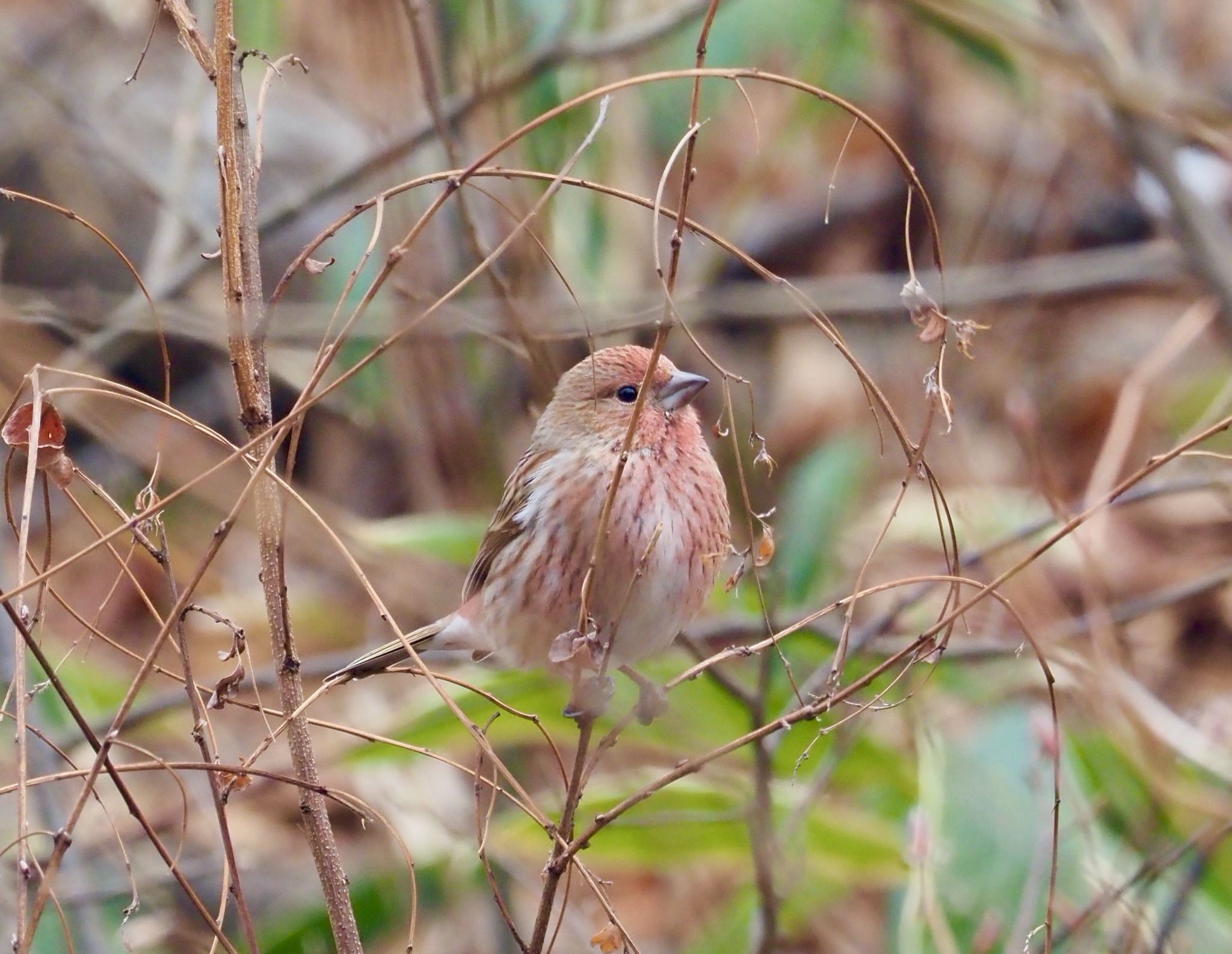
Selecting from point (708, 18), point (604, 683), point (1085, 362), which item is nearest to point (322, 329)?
point (604, 683)

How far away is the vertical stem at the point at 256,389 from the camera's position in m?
2.29

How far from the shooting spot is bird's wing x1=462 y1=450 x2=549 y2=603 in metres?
4.09

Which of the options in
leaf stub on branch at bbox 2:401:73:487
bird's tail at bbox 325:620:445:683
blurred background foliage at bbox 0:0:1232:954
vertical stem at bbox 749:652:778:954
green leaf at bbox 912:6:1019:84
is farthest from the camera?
green leaf at bbox 912:6:1019:84

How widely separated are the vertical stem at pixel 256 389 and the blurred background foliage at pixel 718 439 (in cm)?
29

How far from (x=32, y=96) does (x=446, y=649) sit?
21.2 ft

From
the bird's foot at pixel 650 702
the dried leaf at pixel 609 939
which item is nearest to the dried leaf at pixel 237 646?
the dried leaf at pixel 609 939

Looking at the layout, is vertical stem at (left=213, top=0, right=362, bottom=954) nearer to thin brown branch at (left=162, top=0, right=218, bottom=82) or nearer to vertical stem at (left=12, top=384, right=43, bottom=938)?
thin brown branch at (left=162, top=0, right=218, bottom=82)

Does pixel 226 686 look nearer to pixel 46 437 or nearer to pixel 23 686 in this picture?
pixel 23 686

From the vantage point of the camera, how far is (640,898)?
831 cm

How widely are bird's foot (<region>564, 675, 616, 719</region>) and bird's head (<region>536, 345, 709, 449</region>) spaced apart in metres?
0.91

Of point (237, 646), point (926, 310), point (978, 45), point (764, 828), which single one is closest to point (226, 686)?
point (237, 646)

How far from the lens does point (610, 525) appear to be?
11.6ft

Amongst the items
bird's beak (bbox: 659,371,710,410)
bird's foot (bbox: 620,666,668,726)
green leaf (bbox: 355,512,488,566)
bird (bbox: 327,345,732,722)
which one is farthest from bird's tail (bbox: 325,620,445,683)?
green leaf (bbox: 355,512,488,566)

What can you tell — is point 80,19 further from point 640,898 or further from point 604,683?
point 604,683
